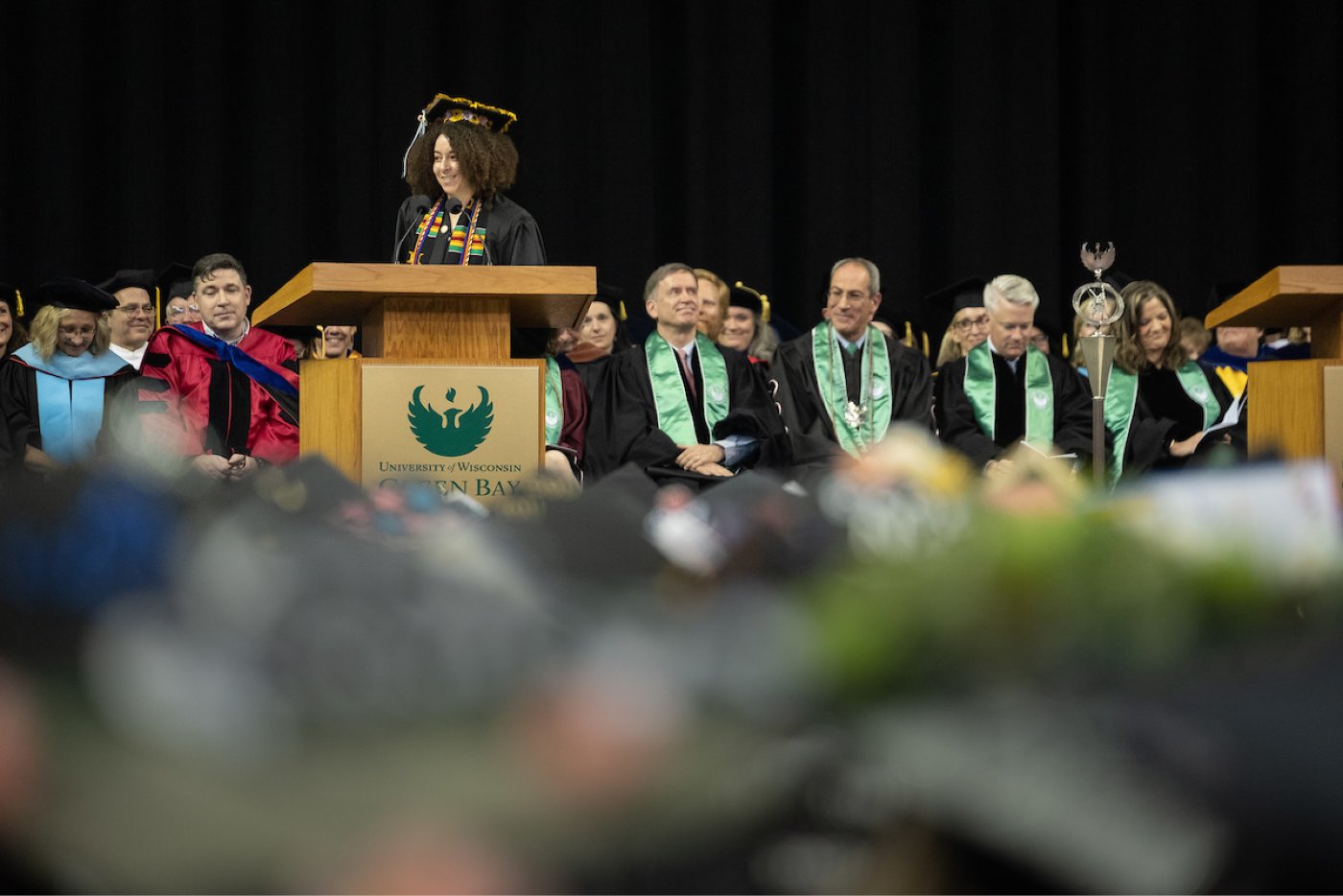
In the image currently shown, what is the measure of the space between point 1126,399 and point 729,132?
4.03 meters

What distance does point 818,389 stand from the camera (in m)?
5.88

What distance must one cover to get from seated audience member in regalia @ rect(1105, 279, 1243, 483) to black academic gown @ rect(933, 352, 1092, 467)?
0.12 m

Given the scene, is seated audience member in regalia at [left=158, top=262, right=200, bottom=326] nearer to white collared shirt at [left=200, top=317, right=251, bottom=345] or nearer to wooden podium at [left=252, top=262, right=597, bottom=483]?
white collared shirt at [left=200, top=317, right=251, bottom=345]

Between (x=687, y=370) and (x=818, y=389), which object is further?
(x=818, y=389)

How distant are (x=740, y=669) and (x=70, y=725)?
0.51ft

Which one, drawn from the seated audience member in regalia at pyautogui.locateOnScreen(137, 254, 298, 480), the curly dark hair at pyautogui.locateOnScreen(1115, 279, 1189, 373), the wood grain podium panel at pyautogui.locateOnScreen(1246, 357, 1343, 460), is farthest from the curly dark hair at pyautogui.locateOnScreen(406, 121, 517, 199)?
the curly dark hair at pyautogui.locateOnScreen(1115, 279, 1189, 373)

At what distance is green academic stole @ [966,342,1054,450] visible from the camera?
6270 mm

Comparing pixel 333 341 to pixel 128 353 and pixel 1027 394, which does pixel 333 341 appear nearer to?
pixel 128 353

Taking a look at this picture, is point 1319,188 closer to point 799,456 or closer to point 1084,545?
point 799,456

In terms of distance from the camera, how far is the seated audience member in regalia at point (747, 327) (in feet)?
24.1

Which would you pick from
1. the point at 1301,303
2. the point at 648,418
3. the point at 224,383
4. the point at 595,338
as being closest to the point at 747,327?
the point at 595,338

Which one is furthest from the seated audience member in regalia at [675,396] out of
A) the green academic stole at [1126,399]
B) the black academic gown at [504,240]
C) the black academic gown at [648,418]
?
the green academic stole at [1126,399]

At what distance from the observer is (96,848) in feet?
1.11

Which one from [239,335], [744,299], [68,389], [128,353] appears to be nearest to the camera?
[239,335]
